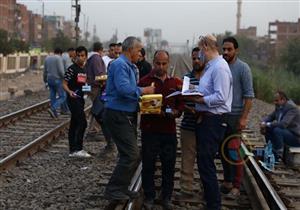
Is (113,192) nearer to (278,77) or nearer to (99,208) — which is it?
(99,208)

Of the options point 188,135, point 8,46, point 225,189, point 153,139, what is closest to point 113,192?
point 153,139

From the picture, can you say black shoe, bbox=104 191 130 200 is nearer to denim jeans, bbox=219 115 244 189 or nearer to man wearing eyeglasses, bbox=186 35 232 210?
man wearing eyeglasses, bbox=186 35 232 210

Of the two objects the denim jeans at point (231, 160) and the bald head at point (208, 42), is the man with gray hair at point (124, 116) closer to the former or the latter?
the bald head at point (208, 42)

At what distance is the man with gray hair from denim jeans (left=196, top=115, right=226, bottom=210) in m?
0.75

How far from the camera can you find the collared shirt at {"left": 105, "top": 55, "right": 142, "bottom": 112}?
5.72 m

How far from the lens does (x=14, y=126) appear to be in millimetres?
12812

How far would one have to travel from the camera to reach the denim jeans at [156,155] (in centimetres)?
605

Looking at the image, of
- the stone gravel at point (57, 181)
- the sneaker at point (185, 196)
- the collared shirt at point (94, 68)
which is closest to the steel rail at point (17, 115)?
the stone gravel at point (57, 181)

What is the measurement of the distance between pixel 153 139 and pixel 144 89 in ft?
1.98

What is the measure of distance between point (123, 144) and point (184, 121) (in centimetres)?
89

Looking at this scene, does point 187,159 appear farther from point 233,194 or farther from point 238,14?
point 238,14

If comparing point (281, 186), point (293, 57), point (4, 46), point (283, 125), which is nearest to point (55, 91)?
point (283, 125)

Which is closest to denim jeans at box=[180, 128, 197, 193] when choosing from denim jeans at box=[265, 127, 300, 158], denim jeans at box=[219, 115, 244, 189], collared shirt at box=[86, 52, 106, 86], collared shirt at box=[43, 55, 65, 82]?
denim jeans at box=[219, 115, 244, 189]

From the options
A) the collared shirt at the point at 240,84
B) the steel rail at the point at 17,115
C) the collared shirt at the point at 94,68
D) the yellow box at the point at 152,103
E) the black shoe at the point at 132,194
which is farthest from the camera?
the steel rail at the point at 17,115
